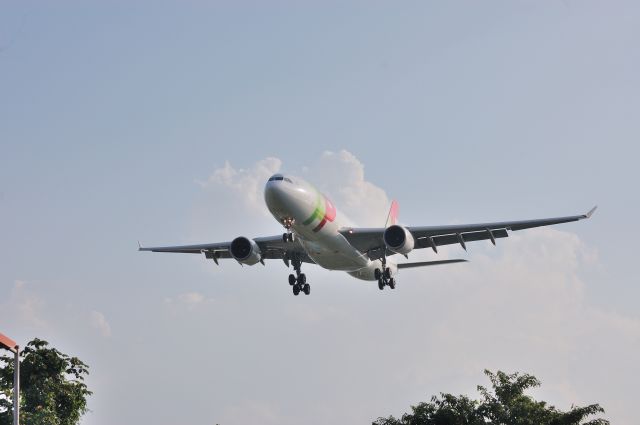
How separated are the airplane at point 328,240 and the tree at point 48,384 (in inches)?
288

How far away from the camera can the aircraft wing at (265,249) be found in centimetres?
4653

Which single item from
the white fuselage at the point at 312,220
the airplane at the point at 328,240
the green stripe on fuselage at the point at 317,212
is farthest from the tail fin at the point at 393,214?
the green stripe on fuselage at the point at 317,212

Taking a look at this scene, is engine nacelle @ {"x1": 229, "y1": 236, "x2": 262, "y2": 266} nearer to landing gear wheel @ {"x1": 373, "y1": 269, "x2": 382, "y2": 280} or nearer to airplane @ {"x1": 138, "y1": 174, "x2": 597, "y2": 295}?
airplane @ {"x1": 138, "y1": 174, "x2": 597, "y2": 295}

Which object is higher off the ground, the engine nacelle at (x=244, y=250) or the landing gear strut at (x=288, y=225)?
the engine nacelle at (x=244, y=250)

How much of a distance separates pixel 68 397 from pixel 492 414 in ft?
68.1

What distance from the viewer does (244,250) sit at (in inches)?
1801

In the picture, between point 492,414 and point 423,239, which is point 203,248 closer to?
point 423,239

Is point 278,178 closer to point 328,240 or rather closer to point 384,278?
point 328,240

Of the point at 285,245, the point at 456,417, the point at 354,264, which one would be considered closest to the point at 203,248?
the point at 285,245

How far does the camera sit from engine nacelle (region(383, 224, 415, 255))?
141ft

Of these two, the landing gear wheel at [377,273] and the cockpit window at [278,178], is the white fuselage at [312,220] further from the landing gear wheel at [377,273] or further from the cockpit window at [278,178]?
the landing gear wheel at [377,273]

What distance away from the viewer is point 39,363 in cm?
4734

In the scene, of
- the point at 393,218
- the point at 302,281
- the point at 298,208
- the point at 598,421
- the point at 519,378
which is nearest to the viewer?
the point at 298,208

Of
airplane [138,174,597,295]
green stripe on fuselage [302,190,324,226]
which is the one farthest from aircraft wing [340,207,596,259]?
green stripe on fuselage [302,190,324,226]
